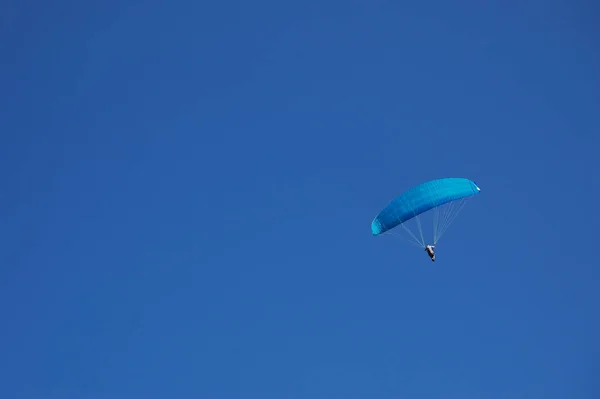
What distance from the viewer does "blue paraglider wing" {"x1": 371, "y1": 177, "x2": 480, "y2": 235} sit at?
71.4 meters

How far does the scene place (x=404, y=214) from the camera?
235ft

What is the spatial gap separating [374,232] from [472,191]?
561cm

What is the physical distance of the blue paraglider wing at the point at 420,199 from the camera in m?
71.4

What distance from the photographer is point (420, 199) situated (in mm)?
71375

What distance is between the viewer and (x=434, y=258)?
74.2 metres

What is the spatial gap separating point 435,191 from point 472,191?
2.42 meters

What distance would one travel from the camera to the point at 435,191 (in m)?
71.5

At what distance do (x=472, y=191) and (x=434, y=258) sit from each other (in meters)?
4.30

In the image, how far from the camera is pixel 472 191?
72750 mm

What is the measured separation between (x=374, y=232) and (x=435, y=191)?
155 inches

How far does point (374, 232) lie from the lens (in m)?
72.6
